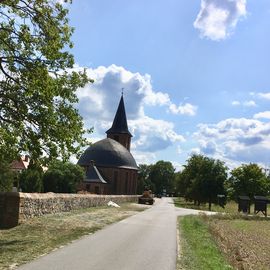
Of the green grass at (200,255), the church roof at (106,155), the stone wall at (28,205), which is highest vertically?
the church roof at (106,155)

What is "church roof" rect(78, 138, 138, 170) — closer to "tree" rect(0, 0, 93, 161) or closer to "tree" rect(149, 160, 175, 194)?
"tree" rect(149, 160, 175, 194)

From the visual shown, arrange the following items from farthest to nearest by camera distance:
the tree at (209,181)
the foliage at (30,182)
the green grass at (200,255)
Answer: the foliage at (30,182) < the tree at (209,181) < the green grass at (200,255)

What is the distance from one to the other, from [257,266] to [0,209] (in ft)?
31.3

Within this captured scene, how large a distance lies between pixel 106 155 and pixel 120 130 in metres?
17.4

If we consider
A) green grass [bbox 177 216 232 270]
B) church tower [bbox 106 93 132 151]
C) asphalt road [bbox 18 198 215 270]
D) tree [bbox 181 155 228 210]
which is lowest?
green grass [bbox 177 216 232 270]

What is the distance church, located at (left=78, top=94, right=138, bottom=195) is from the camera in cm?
9900

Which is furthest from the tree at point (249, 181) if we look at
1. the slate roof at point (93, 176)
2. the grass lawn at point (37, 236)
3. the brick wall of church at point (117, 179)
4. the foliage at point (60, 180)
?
the brick wall of church at point (117, 179)

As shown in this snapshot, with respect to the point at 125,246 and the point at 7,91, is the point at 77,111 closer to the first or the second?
the point at 7,91

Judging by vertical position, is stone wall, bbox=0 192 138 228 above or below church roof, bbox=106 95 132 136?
below

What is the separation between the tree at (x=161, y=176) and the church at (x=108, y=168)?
225 ft

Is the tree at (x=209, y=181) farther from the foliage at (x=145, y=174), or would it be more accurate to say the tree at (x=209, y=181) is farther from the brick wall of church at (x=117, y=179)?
the foliage at (x=145, y=174)

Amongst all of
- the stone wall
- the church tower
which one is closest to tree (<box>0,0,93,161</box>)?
the stone wall

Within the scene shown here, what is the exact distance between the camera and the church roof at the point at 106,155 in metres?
105

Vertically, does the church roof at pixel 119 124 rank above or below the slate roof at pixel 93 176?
above
